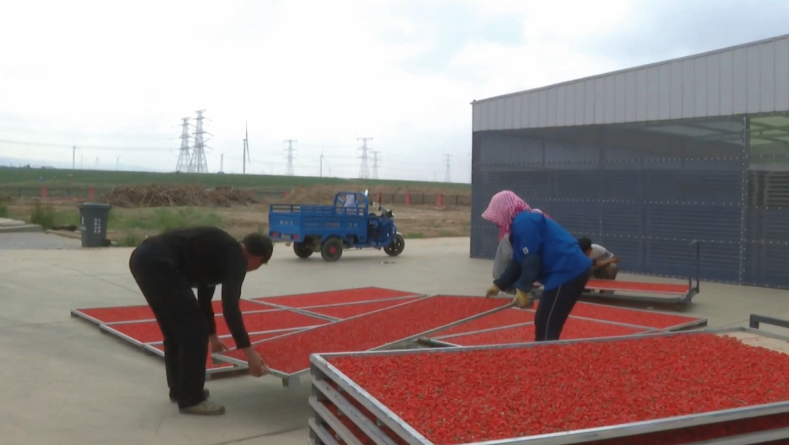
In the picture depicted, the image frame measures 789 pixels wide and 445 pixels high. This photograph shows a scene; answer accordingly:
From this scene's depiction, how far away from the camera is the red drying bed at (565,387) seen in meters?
3.70

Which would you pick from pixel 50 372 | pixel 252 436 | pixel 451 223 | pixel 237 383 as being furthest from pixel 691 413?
pixel 451 223

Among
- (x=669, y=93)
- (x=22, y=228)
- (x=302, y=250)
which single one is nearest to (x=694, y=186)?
(x=669, y=93)

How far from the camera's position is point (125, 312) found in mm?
9695

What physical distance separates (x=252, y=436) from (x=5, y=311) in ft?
20.8

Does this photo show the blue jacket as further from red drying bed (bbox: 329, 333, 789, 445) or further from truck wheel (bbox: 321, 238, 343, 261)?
truck wheel (bbox: 321, 238, 343, 261)

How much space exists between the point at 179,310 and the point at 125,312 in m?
4.74

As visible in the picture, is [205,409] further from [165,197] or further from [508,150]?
[165,197]

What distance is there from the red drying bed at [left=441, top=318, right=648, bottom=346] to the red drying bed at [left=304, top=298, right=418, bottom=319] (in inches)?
83.9

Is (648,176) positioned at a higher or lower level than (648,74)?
lower

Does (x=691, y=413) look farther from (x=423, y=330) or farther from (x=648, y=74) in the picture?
(x=648, y=74)

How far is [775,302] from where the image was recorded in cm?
1172

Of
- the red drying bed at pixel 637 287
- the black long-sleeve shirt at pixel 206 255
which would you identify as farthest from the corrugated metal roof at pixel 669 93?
the black long-sleeve shirt at pixel 206 255

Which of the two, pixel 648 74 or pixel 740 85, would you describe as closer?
pixel 740 85

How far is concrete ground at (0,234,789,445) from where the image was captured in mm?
5289
